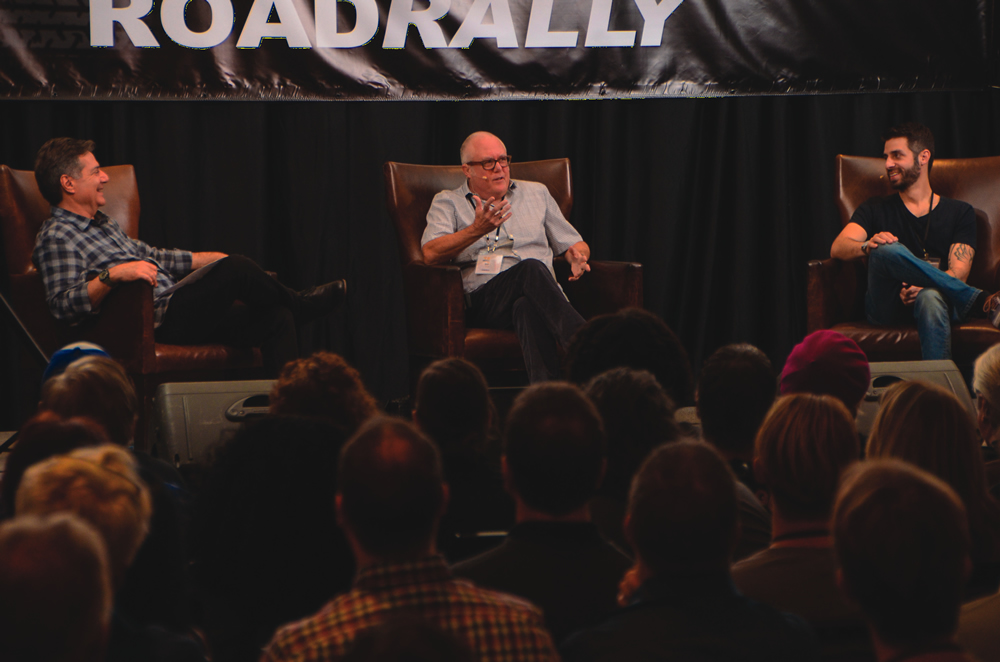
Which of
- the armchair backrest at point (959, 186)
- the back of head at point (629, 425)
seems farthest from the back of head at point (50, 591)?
the armchair backrest at point (959, 186)

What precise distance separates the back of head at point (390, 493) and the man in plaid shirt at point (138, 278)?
7.84 feet

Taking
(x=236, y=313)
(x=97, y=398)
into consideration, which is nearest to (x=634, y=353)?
(x=97, y=398)

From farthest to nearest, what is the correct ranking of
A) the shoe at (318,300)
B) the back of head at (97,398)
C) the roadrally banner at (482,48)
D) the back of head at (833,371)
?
the roadrally banner at (482,48) → the shoe at (318,300) → the back of head at (833,371) → the back of head at (97,398)

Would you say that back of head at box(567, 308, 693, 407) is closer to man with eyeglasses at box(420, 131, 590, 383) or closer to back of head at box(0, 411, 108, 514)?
man with eyeglasses at box(420, 131, 590, 383)

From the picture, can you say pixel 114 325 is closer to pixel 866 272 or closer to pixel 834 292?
pixel 834 292

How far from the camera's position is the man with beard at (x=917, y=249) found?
3.54 m

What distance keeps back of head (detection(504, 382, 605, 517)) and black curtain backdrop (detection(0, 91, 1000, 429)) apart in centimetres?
338

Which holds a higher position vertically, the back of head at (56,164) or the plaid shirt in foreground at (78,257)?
the back of head at (56,164)

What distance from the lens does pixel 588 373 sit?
2.24 metres

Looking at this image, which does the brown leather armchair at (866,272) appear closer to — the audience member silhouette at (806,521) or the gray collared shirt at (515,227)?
the gray collared shirt at (515,227)

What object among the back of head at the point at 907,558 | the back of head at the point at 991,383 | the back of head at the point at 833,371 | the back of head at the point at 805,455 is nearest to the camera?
the back of head at the point at 907,558

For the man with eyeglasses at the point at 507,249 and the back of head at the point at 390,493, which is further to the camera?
the man with eyeglasses at the point at 507,249

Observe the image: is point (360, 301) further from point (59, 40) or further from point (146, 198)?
point (59, 40)

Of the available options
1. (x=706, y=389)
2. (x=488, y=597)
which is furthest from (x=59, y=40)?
(x=488, y=597)
